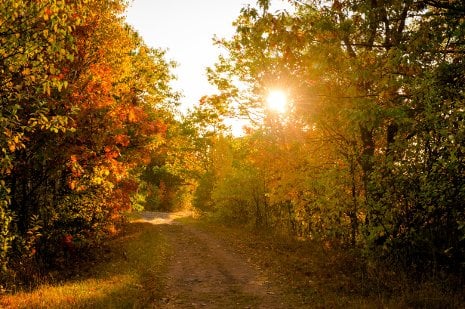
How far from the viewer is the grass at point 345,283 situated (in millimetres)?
8719

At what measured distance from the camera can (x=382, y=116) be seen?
924 centimetres

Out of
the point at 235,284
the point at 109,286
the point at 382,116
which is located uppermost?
the point at 382,116

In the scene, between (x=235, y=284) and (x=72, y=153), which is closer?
(x=235, y=284)

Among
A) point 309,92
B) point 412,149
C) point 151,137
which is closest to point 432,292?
point 412,149

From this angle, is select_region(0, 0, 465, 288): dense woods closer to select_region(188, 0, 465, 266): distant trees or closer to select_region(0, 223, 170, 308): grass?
select_region(188, 0, 465, 266): distant trees

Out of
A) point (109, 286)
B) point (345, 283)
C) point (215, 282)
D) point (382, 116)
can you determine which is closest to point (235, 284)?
point (215, 282)

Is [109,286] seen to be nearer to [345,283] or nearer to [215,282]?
[215,282]

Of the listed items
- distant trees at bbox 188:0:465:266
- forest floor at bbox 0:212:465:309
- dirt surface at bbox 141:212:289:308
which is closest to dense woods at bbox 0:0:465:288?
distant trees at bbox 188:0:465:266

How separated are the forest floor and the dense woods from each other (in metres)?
1.03

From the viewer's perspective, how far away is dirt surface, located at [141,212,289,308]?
1004cm

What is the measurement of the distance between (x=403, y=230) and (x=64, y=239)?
1191 cm

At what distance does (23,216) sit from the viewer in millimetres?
13797

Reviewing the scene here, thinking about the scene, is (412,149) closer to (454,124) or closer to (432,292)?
→ (454,124)

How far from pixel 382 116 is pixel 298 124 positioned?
6.94 m
